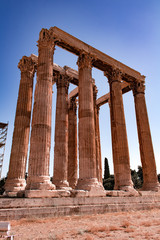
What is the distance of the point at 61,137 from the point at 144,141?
11742mm

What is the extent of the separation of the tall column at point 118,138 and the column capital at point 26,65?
34.9 feet

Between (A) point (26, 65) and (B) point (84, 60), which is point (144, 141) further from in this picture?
(A) point (26, 65)

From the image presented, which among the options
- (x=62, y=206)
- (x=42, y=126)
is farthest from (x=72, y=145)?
(x=62, y=206)

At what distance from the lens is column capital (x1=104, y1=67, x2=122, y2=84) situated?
1110 inches

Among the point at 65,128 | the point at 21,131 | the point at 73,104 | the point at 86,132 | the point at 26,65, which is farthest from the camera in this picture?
the point at 73,104

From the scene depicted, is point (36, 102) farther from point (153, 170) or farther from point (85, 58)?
point (153, 170)

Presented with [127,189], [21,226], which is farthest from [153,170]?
[21,226]

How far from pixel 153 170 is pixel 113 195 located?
988 centimetres

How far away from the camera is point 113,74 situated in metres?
28.5

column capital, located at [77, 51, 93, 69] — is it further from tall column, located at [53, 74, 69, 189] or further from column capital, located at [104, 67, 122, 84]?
tall column, located at [53, 74, 69, 189]

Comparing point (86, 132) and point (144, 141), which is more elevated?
point (144, 141)

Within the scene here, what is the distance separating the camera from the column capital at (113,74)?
92.5 feet

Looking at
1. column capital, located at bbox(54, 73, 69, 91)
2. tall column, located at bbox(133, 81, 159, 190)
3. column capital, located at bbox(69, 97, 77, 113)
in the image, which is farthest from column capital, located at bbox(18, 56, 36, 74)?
tall column, located at bbox(133, 81, 159, 190)

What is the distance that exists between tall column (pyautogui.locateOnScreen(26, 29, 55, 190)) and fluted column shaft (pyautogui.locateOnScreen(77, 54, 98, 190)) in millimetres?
3942
